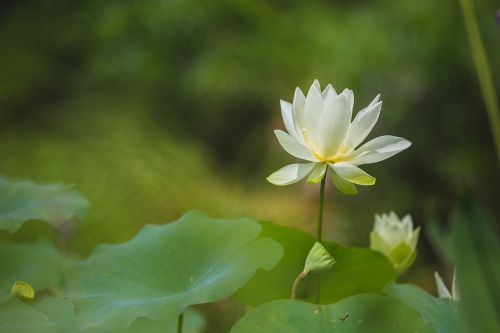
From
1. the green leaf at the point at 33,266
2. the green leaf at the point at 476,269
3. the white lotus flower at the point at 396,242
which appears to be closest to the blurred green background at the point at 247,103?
the green leaf at the point at 33,266

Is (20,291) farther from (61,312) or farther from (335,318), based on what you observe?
(335,318)

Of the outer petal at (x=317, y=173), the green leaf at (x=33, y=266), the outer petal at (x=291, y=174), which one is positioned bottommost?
the green leaf at (x=33, y=266)

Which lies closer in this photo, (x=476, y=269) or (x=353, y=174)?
(x=476, y=269)

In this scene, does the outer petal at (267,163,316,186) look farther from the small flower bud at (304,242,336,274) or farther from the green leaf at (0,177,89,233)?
the green leaf at (0,177,89,233)

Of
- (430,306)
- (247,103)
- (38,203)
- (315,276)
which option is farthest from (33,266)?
(247,103)

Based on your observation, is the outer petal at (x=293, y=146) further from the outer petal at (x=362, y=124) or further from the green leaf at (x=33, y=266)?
the green leaf at (x=33, y=266)

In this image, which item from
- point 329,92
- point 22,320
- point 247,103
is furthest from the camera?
point 247,103
